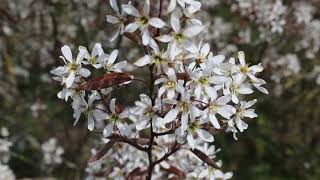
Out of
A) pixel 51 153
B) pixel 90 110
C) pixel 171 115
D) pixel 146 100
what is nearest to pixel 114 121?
pixel 90 110

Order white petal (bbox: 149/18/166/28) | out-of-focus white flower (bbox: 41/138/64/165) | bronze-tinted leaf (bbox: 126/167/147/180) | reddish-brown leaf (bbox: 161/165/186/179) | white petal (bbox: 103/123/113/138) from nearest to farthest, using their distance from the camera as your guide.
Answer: white petal (bbox: 149/18/166/28), white petal (bbox: 103/123/113/138), bronze-tinted leaf (bbox: 126/167/147/180), reddish-brown leaf (bbox: 161/165/186/179), out-of-focus white flower (bbox: 41/138/64/165)

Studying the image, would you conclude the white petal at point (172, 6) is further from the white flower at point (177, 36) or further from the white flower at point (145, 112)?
the white flower at point (145, 112)

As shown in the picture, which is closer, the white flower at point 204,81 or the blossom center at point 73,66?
the white flower at point 204,81

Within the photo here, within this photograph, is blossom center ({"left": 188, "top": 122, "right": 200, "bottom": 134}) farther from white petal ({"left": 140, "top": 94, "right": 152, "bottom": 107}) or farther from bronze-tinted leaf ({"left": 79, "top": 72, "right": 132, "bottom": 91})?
bronze-tinted leaf ({"left": 79, "top": 72, "right": 132, "bottom": 91})

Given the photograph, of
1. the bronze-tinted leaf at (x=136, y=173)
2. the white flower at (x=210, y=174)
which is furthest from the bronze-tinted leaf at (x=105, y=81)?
the white flower at (x=210, y=174)

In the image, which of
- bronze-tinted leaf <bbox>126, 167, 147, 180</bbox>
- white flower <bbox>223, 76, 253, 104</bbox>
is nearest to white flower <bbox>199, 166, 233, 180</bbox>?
bronze-tinted leaf <bbox>126, 167, 147, 180</bbox>

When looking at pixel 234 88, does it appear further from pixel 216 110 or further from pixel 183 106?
pixel 183 106

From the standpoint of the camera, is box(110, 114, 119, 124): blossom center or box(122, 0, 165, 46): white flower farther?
box(110, 114, 119, 124): blossom center
